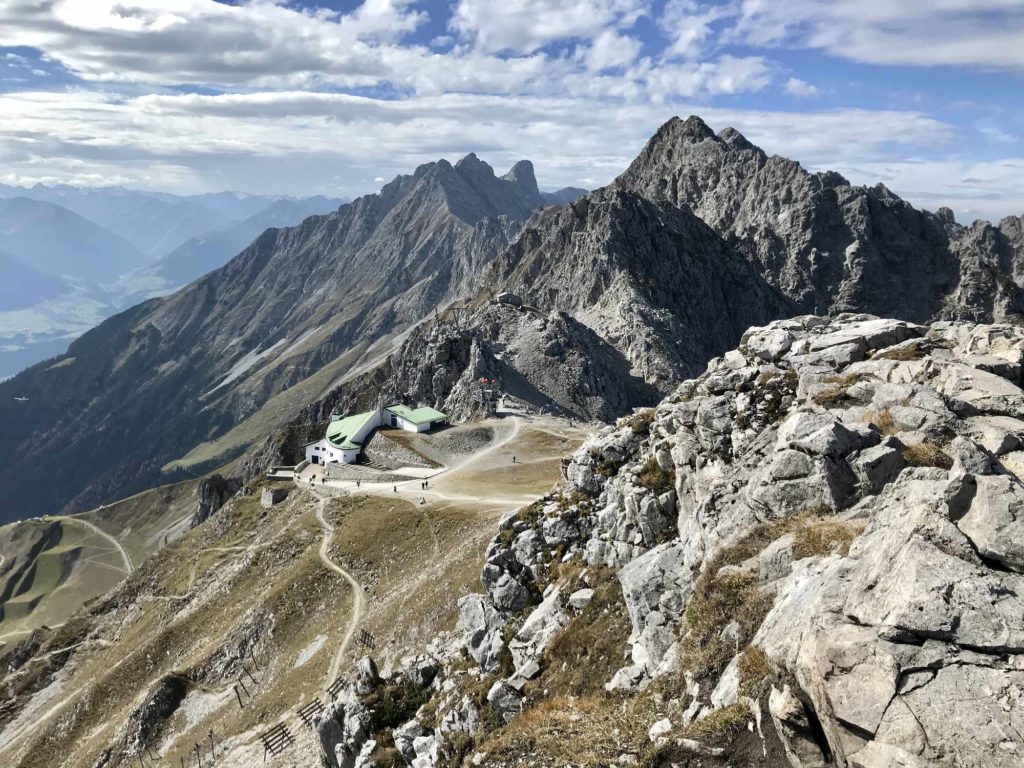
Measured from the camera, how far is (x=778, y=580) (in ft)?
59.7

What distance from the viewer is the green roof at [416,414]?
109562mm

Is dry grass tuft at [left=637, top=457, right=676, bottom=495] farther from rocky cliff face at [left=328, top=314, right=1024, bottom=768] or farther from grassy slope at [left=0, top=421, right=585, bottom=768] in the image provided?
grassy slope at [left=0, top=421, right=585, bottom=768]

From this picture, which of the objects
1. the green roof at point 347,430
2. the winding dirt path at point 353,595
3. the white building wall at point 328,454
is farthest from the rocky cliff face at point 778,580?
the green roof at point 347,430

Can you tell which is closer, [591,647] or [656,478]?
[591,647]

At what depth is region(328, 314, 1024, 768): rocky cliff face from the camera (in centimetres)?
1237

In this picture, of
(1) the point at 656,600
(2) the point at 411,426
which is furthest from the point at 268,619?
(2) the point at 411,426

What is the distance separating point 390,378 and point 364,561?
331 ft

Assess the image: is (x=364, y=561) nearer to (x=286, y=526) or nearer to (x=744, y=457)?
(x=286, y=526)

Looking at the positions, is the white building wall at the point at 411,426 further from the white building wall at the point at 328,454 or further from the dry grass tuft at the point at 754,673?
the dry grass tuft at the point at 754,673

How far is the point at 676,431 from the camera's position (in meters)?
32.5

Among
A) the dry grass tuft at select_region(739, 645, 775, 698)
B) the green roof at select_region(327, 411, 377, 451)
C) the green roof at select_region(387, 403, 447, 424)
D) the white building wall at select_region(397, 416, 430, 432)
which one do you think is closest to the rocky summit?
the dry grass tuft at select_region(739, 645, 775, 698)

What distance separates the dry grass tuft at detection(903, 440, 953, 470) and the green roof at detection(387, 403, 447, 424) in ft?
→ 304

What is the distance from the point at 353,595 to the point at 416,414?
53.4 m

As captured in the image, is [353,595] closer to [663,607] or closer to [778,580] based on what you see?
[663,607]
